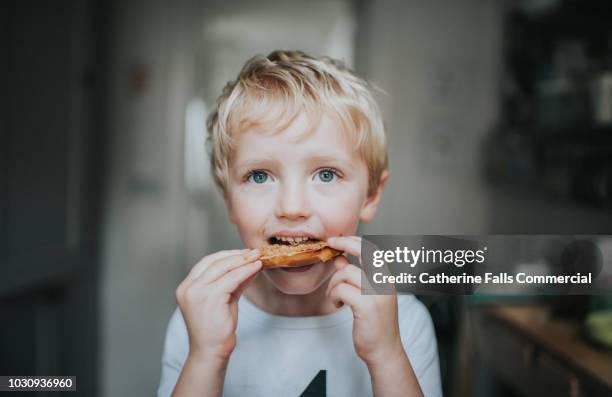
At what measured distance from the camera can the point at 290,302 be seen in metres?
0.52

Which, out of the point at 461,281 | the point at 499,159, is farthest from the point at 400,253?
the point at 499,159

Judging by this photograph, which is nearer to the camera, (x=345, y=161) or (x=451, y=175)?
(x=345, y=161)

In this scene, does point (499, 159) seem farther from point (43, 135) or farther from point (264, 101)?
point (43, 135)

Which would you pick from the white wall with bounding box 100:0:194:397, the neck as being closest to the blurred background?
the white wall with bounding box 100:0:194:397

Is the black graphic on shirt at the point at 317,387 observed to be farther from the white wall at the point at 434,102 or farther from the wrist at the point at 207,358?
the white wall at the point at 434,102

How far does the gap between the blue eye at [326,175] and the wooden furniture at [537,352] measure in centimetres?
45

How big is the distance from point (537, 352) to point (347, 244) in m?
0.50

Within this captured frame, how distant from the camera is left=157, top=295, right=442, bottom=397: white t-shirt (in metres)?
0.48

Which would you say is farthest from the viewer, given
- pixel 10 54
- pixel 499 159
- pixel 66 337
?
pixel 499 159

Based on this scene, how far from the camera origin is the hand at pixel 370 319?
0.42 meters

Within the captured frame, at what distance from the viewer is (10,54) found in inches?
26.0

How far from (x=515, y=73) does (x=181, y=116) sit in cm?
75

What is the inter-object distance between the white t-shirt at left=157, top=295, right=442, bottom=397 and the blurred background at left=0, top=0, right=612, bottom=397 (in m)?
0.09

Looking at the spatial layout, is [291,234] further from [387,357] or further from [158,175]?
[158,175]
